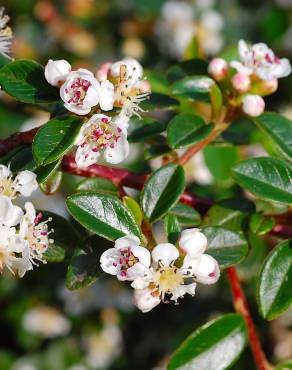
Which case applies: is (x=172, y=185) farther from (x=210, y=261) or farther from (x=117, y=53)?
(x=117, y=53)

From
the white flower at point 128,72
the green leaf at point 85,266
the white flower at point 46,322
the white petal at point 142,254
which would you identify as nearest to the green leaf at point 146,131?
the white flower at point 128,72

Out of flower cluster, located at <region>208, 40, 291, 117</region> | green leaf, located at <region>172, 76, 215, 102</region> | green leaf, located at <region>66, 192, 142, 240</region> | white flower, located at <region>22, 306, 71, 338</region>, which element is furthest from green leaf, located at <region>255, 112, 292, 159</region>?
white flower, located at <region>22, 306, 71, 338</region>

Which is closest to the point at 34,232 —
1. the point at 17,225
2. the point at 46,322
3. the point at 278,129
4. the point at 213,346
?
the point at 17,225

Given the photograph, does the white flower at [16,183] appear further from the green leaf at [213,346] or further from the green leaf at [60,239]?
the green leaf at [213,346]

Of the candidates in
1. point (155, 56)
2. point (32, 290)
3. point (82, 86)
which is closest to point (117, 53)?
point (155, 56)

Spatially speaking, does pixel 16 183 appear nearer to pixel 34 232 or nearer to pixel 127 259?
pixel 34 232

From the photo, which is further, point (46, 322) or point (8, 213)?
point (46, 322)

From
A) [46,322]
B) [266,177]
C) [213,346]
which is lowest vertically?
[46,322]
